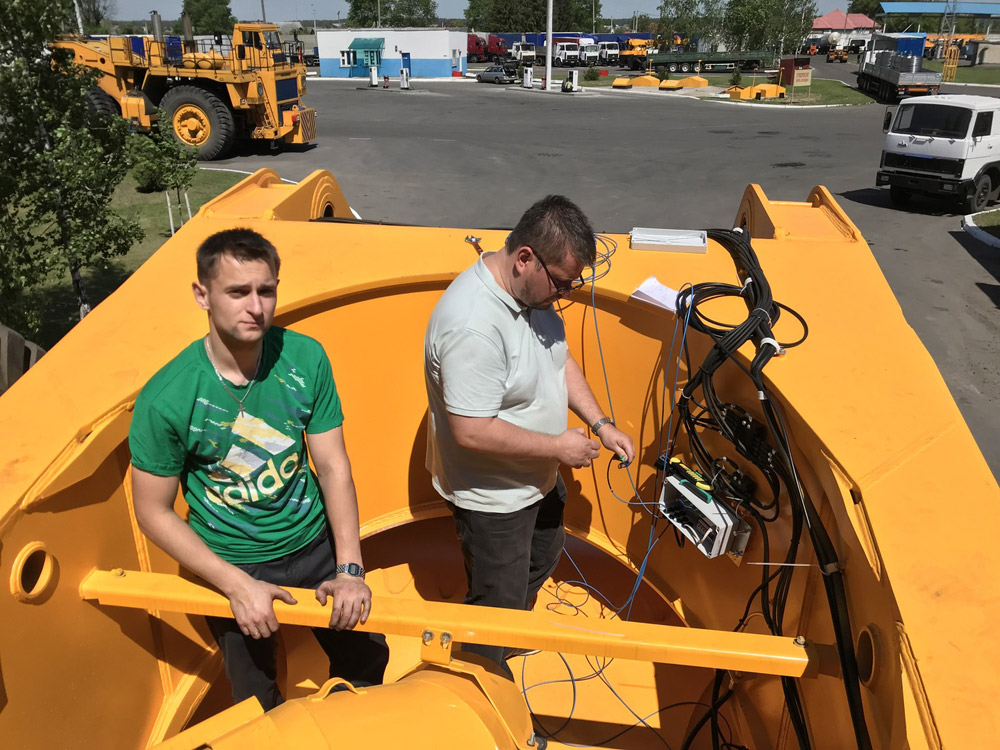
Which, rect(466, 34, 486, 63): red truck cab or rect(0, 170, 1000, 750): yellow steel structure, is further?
rect(466, 34, 486, 63): red truck cab

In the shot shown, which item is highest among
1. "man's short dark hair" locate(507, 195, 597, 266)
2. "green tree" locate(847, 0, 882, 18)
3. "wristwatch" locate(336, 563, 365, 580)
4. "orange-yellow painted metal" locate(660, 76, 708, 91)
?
"green tree" locate(847, 0, 882, 18)

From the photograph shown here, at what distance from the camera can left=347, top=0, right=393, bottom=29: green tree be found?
236ft

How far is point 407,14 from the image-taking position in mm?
72938

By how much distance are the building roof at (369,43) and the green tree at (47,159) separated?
Answer: 3866cm

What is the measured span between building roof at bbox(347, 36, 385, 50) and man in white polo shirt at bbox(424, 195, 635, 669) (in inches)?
1705

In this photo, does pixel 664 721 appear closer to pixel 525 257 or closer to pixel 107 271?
pixel 525 257

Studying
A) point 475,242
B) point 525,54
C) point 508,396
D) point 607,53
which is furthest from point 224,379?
point 607,53

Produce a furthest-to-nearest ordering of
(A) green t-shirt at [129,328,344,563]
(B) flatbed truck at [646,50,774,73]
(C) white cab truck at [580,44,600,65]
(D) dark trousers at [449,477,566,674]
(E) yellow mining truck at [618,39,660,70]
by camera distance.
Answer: (C) white cab truck at [580,44,600,65]
(E) yellow mining truck at [618,39,660,70]
(B) flatbed truck at [646,50,774,73]
(D) dark trousers at [449,477,566,674]
(A) green t-shirt at [129,328,344,563]

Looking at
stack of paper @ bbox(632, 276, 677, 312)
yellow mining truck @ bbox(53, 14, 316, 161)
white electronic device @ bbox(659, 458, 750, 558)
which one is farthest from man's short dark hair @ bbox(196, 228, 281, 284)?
yellow mining truck @ bbox(53, 14, 316, 161)

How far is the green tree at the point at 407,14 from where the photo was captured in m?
71.0

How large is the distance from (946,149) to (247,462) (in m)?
14.1

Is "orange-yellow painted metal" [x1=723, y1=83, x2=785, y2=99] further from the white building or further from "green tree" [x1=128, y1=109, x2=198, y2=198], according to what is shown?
"green tree" [x1=128, y1=109, x2=198, y2=198]

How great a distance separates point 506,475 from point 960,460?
→ 1312mm

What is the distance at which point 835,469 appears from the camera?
6.40ft
